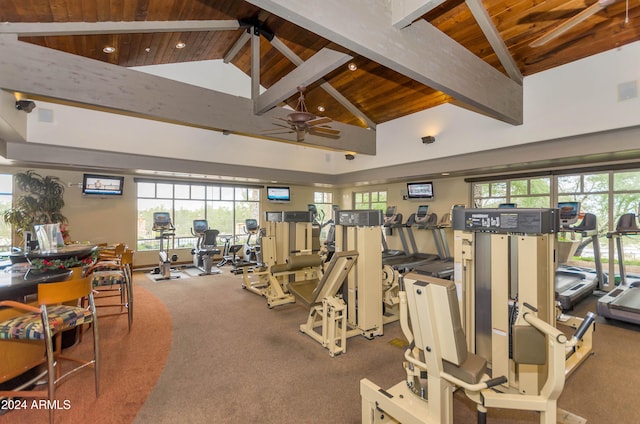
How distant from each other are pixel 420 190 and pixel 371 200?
2.15m

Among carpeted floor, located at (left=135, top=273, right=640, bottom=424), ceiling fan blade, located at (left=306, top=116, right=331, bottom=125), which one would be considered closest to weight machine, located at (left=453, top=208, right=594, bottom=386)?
carpeted floor, located at (left=135, top=273, right=640, bottom=424)

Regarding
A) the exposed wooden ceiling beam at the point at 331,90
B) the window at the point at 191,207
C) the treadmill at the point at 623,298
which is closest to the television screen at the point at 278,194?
the window at the point at 191,207

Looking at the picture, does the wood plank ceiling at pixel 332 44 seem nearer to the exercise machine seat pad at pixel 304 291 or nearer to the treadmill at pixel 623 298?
the treadmill at pixel 623 298

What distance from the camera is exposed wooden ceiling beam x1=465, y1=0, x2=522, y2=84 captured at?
3.87m

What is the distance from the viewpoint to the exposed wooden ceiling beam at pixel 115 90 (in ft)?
11.9

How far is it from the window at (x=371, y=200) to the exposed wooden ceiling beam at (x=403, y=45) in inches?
217

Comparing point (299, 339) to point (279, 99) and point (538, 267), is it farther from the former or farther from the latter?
point (279, 99)

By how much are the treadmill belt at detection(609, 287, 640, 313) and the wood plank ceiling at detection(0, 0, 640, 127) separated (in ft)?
11.9

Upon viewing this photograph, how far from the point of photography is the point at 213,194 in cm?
953

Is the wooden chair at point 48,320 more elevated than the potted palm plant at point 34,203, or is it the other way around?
the potted palm plant at point 34,203

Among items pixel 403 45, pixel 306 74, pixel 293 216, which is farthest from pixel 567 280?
pixel 306 74

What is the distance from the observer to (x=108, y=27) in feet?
14.5

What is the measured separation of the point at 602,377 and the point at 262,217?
8.98 m

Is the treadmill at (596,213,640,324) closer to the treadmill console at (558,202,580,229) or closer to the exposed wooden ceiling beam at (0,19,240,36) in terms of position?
the treadmill console at (558,202,580,229)
